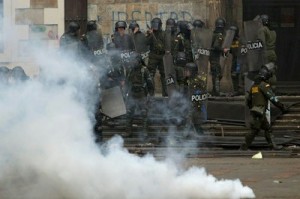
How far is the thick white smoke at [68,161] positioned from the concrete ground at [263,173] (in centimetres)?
155

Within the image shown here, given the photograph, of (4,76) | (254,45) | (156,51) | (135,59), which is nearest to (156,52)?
(156,51)

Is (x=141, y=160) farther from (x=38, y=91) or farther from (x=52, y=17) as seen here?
(x=52, y=17)

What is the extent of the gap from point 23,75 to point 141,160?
3.62 metres

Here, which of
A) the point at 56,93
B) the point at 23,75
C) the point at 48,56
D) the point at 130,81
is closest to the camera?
the point at 56,93

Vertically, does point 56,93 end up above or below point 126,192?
above

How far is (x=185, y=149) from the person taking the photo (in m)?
16.6

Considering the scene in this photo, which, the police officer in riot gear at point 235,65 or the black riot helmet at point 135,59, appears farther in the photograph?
the police officer in riot gear at point 235,65

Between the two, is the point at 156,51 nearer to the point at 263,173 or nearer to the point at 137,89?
the point at 137,89

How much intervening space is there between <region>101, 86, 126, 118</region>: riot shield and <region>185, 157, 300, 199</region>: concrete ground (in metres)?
1.83

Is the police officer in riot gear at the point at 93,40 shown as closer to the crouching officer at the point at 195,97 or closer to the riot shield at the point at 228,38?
the crouching officer at the point at 195,97

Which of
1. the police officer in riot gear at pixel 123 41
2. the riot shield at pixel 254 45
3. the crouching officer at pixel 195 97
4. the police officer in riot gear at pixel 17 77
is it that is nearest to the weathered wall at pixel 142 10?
the police officer in riot gear at pixel 123 41

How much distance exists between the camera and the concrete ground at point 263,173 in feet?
37.3

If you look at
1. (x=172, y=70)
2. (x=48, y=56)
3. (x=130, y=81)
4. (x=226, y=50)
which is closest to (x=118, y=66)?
(x=130, y=81)

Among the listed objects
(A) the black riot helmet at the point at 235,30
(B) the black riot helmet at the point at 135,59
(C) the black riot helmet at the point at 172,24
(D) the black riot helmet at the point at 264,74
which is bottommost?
(D) the black riot helmet at the point at 264,74
